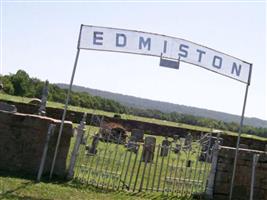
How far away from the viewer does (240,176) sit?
12.2 meters

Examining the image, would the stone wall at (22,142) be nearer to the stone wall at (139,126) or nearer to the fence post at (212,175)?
the fence post at (212,175)

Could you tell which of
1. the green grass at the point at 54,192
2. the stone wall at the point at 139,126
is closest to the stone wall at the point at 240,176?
the green grass at the point at 54,192

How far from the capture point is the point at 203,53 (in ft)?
39.8

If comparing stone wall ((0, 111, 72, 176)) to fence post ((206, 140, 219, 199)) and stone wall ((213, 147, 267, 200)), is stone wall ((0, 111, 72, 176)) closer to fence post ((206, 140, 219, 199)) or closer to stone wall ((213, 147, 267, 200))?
fence post ((206, 140, 219, 199))

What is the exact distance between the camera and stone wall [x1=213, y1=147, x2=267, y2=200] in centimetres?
1209

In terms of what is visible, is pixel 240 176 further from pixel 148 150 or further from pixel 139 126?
pixel 139 126

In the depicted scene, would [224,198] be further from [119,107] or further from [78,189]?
[119,107]

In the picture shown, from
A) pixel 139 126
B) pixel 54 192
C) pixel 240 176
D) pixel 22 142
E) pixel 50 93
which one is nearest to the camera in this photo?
pixel 54 192

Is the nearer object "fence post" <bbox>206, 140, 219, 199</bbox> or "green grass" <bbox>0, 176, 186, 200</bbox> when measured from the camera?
"green grass" <bbox>0, 176, 186, 200</bbox>

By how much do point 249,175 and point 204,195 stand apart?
118 cm

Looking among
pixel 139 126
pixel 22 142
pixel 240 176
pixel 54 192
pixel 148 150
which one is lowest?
pixel 54 192

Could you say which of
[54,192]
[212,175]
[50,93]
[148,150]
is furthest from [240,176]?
[50,93]

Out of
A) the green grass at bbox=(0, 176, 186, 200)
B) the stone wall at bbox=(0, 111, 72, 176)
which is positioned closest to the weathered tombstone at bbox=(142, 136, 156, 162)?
the green grass at bbox=(0, 176, 186, 200)

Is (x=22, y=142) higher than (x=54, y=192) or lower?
higher
